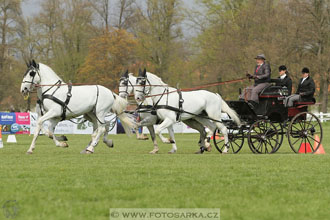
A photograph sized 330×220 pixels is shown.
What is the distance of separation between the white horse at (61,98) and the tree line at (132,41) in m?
30.8

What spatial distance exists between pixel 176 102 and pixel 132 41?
3519 centimetres

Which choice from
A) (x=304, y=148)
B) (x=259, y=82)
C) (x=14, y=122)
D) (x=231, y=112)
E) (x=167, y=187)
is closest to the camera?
(x=167, y=187)

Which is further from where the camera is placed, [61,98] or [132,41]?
[132,41]

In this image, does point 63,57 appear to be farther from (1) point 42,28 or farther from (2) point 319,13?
(2) point 319,13

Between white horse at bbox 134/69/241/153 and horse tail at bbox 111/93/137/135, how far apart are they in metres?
0.46

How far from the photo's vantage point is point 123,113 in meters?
15.2

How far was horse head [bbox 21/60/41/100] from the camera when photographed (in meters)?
13.9

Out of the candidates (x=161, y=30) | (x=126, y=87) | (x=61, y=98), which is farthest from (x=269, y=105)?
(x=161, y=30)

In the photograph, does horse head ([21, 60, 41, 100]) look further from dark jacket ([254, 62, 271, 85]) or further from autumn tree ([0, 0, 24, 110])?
autumn tree ([0, 0, 24, 110])

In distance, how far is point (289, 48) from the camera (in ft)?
139

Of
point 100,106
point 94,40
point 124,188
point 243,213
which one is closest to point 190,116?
point 100,106

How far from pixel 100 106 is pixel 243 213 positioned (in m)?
8.87

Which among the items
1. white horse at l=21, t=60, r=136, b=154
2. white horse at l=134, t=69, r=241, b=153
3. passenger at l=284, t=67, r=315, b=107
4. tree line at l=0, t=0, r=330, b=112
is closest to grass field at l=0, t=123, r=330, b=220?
white horse at l=21, t=60, r=136, b=154

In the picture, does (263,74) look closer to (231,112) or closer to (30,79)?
(231,112)
